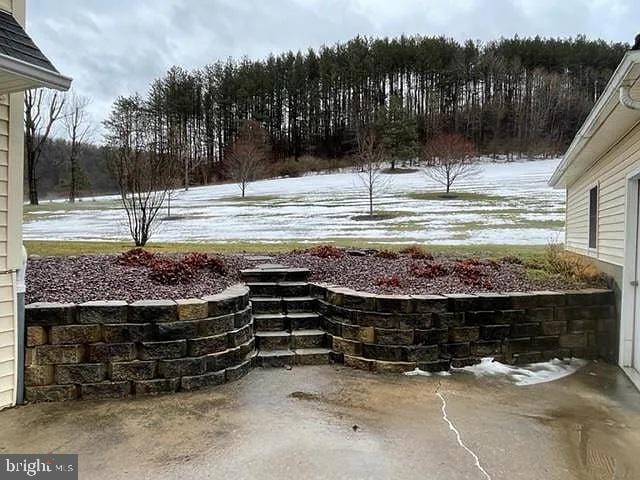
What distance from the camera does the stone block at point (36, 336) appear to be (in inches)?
142

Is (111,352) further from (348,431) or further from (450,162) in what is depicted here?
(450,162)

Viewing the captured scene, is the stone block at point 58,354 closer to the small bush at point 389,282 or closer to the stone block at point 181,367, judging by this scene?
the stone block at point 181,367

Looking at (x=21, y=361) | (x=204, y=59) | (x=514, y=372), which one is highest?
(x=204, y=59)

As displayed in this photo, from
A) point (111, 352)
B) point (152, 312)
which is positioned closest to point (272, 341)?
point (152, 312)

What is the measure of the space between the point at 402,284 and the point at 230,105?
138ft

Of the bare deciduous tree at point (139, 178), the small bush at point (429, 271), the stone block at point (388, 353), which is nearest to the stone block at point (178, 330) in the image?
the stone block at point (388, 353)

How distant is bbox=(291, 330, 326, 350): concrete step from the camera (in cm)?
485

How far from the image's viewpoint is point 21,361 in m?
Answer: 3.56

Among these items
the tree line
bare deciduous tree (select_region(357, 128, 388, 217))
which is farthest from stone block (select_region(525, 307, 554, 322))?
the tree line

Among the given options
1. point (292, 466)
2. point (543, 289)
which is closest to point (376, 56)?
point (543, 289)

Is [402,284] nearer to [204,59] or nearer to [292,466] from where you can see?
[292,466]

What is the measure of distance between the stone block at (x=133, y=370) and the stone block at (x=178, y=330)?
0.79ft

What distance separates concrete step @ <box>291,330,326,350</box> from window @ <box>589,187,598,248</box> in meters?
4.32

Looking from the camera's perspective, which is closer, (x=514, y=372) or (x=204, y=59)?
(x=514, y=372)
